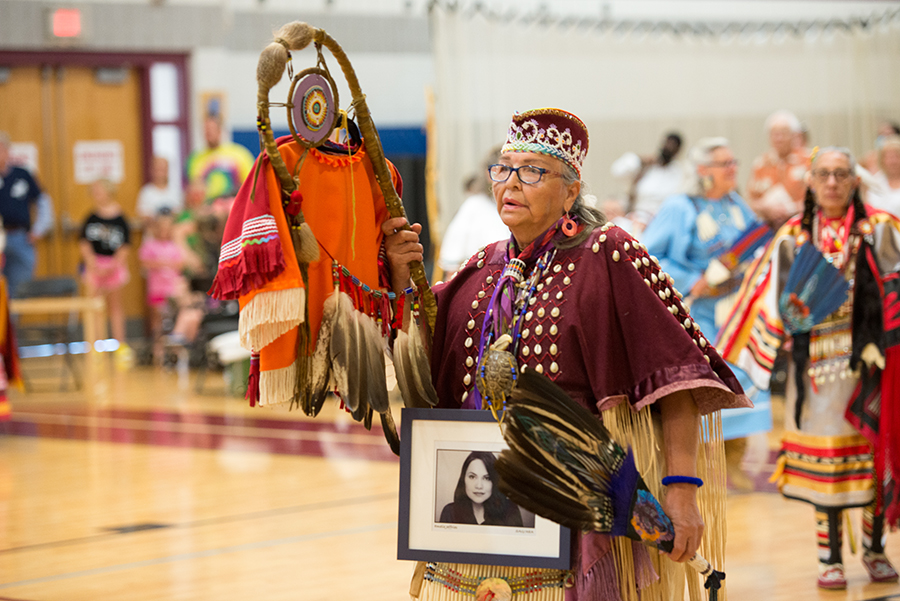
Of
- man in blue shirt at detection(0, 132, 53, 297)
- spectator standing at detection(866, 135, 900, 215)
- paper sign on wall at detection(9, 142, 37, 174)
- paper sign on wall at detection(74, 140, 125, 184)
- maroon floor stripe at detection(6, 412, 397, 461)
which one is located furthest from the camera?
paper sign on wall at detection(74, 140, 125, 184)

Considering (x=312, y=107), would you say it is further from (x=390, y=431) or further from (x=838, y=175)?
(x=838, y=175)

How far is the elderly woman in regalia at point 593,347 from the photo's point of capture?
2.14m

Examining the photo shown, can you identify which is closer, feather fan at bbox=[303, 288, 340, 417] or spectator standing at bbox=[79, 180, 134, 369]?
feather fan at bbox=[303, 288, 340, 417]

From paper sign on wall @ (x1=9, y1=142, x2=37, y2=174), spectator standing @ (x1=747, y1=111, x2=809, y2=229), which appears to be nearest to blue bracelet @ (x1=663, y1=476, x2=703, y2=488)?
spectator standing @ (x1=747, y1=111, x2=809, y2=229)

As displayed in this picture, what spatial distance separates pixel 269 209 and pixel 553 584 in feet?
2.96

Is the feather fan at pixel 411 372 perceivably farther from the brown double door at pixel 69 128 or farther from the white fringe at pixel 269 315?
the brown double door at pixel 69 128

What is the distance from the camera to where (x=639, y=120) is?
10.0 metres

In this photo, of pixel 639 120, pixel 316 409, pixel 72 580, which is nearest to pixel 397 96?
pixel 639 120

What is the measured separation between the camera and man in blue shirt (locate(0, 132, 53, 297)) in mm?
9727

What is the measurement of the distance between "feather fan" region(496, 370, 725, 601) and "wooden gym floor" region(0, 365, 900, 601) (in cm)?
180

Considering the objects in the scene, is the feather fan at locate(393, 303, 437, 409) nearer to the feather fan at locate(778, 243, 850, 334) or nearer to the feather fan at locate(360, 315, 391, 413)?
the feather fan at locate(360, 315, 391, 413)

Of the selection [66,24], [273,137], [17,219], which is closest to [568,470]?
[273,137]

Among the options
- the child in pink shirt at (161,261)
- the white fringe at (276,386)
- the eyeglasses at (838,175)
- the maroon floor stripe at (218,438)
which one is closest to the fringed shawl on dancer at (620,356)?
the white fringe at (276,386)

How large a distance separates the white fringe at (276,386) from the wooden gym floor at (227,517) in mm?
1720
